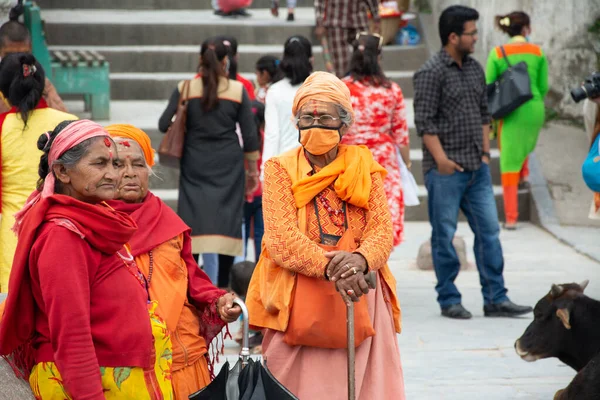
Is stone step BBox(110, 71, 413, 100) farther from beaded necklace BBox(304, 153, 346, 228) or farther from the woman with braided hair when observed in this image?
beaded necklace BBox(304, 153, 346, 228)

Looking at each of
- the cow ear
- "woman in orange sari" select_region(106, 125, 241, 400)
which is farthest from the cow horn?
"woman in orange sari" select_region(106, 125, 241, 400)

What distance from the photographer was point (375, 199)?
4.26 metres

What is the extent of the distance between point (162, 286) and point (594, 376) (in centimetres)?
247

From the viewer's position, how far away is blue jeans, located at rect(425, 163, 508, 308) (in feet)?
24.9

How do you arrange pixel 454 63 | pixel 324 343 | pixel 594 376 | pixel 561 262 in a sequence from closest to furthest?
pixel 324 343 < pixel 594 376 < pixel 454 63 < pixel 561 262

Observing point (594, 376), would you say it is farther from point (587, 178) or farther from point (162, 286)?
point (162, 286)

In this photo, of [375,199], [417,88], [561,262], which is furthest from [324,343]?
[561,262]

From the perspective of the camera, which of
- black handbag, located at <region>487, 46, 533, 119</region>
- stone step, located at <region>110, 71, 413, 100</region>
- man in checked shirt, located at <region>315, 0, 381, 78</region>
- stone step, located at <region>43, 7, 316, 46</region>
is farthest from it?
stone step, located at <region>43, 7, 316, 46</region>

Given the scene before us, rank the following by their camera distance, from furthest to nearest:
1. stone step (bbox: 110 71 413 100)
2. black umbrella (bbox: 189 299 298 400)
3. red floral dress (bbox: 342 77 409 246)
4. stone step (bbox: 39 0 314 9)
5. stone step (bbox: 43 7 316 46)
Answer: stone step (bbox: 39 0 314 9) < stone step (bbox: 43 7 316 46) < stone step (bbox: 110 71 413 100) < red floral dress (bbox: 342 77 409 246) < black umbrella (bbox: 189 299 298 400)

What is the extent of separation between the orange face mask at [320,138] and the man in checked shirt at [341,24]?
8764 mm

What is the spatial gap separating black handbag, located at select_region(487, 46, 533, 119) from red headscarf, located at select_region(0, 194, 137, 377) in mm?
7641

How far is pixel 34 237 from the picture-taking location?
324 centimetres

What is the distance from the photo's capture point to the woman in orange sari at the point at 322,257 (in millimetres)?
4117

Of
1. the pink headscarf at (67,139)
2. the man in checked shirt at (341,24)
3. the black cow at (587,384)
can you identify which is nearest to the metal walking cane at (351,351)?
the pink headscarf at (67,139)
